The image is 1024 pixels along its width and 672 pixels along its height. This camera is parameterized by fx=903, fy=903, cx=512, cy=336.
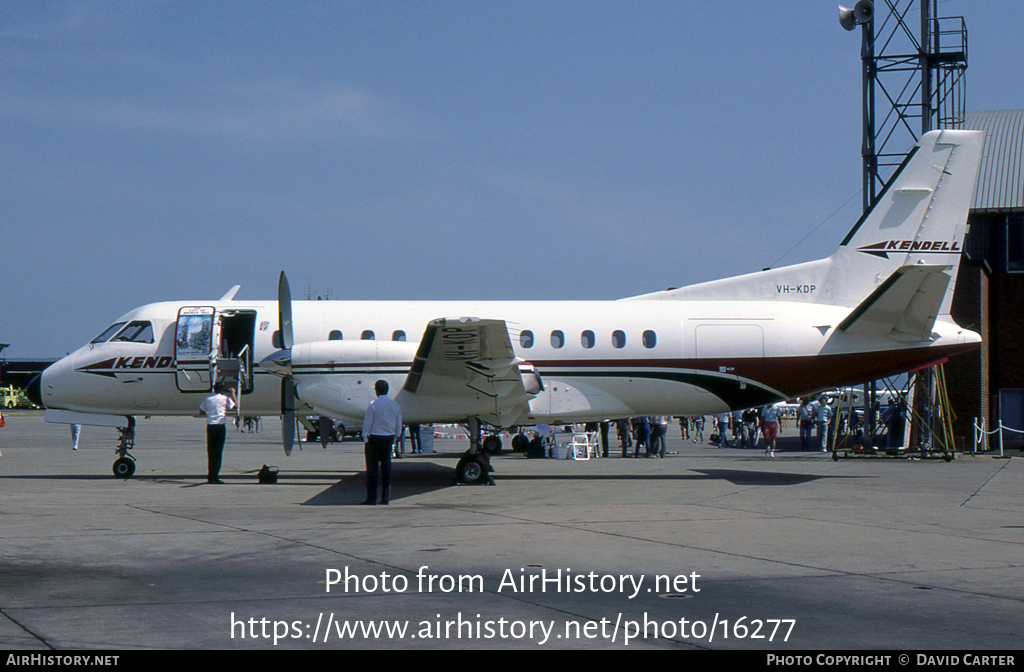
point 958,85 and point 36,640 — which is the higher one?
point 958,85

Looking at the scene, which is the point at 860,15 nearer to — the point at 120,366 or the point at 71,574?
the point at 120,366

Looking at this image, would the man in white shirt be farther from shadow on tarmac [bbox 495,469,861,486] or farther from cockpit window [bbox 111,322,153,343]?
shadow on tarmac [bbox 495,469,861,486]

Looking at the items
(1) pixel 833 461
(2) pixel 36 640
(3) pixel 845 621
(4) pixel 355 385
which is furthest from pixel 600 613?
(1) pixel 833 461

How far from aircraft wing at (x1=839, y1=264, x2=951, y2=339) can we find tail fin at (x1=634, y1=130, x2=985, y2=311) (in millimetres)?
1220

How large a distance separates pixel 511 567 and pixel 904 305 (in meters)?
10.8

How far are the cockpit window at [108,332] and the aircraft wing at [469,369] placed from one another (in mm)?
6323

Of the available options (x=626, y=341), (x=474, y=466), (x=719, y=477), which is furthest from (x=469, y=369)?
(x=719, y=477)

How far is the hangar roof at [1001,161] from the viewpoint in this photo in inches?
1212

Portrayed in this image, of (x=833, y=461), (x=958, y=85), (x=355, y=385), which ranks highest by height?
(x=958, y=85)

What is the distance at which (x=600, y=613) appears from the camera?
19.0ft

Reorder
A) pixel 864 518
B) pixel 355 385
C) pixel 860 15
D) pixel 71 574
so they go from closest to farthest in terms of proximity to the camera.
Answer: pixel 71 574, pixel 864 518, pixel 355 385, pixel 860 15

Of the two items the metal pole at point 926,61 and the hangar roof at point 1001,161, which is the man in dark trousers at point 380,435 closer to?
the metal pole at point 926,61

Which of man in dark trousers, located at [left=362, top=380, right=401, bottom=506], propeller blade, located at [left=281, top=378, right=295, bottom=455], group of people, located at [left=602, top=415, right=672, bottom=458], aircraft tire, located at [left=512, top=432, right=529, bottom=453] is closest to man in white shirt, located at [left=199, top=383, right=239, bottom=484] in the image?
propeller blade, located at [left=281, top=378, right=295, bottom=455]
